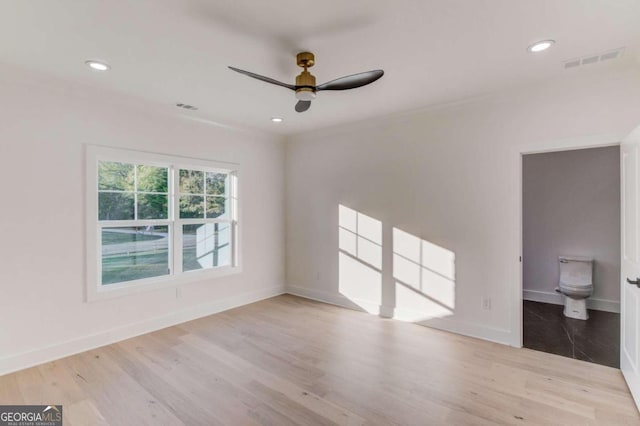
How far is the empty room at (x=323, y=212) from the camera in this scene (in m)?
2.22

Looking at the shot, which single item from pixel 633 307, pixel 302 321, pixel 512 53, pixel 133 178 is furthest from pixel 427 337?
pixel 133 178

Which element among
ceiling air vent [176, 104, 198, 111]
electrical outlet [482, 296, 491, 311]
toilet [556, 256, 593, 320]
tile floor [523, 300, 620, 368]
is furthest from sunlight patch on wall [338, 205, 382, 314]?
toilet [556, 256, 593, 320]

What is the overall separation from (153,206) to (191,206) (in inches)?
19.2

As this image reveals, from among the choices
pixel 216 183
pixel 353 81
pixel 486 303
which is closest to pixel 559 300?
pixel 486 303

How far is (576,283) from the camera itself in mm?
4227

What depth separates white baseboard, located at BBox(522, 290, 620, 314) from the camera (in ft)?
14.2

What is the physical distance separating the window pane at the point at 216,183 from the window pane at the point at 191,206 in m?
0.20

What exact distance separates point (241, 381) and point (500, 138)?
3466 millimetres

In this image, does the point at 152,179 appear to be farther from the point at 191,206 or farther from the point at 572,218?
the point at 572,218

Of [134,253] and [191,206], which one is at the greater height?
[191,206]

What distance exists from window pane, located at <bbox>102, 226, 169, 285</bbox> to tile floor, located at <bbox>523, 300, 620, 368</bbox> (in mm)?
4294

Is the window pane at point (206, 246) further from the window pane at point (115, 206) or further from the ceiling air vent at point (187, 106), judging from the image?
the ceiling air vent at point (187, 106)

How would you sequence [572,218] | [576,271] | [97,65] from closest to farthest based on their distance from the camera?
[97,65], [576,271], [572,218]

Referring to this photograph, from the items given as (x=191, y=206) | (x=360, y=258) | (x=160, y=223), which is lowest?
(x=360, y=258)
